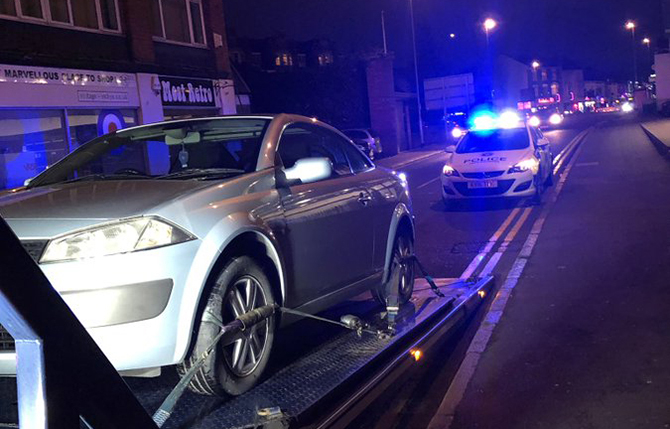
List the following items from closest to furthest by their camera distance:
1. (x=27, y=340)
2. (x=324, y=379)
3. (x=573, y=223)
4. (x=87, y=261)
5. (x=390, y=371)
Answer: (x=27, y=340), (x=87, y=261), (x=324, y=379), (x=390, y=371), (x=573, y=223)

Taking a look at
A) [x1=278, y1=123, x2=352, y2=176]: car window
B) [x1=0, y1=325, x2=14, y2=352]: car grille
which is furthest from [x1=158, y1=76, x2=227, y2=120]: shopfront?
[x1=0, y1=325, x2=14, y2=352]: car grille

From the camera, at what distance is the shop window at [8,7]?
1502cm

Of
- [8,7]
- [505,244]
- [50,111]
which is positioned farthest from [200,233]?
[50,111]

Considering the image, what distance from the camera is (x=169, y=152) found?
4.36 m

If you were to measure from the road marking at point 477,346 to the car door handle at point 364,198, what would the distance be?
1441 millimetres

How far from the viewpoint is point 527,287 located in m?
7.52

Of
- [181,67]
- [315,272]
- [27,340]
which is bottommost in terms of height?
[315,272]

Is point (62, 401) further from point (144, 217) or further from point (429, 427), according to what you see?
point (429, 427)

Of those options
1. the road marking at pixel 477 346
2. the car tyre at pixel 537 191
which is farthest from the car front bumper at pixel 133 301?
the car tyre at pixel 537 191

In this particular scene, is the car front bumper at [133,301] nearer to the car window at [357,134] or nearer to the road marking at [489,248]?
the road marking at [489,248]

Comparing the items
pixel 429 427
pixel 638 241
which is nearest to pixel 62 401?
pixel 429 427

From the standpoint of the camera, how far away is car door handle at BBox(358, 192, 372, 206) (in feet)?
16.1

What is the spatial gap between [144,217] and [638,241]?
812 centimetres

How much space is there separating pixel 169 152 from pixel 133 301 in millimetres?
1602
